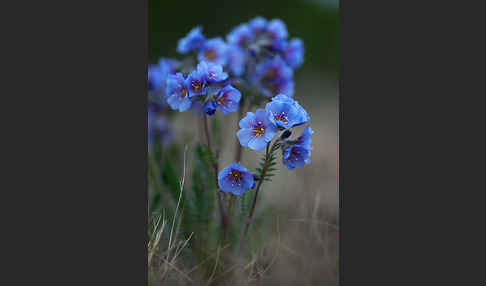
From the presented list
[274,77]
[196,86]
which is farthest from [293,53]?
[196,86]

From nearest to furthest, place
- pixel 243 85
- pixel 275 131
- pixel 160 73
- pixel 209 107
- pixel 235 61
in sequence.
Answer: pixel 275 131, pixel 209 107, pixel 243 85, pixel 235 61, pixel 160 73

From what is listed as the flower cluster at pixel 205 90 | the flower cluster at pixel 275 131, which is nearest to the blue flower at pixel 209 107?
the flower cluster at pixel 205 90

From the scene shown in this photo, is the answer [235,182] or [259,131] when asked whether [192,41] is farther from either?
[235,182]

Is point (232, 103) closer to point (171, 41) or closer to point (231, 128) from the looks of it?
point (231, 128)

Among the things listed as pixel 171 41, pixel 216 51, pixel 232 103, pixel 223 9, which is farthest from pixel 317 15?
pixel 232 103

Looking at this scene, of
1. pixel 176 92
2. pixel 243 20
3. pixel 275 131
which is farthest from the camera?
pixel 243 20

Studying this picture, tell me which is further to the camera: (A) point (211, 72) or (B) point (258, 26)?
(B) point (258, 26)
